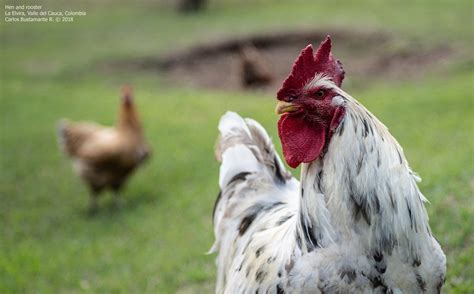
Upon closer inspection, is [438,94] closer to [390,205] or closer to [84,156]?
[84,156]

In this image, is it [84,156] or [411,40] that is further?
[411,40]

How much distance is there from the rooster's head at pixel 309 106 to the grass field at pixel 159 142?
2233mm

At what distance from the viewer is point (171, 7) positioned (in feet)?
76.1

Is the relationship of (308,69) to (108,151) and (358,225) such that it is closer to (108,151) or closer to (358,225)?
(358,225)

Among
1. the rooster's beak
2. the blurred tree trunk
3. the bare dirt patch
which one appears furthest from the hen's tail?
the blurred tree trunk

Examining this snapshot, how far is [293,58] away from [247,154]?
40.5 feet

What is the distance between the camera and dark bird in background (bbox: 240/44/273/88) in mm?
13961

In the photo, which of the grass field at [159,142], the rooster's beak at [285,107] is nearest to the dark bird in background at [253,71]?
the grass field at [159,142]

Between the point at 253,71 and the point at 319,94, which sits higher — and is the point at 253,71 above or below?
below

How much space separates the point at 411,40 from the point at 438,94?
4.63 meters

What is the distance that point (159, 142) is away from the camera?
11.1 meters

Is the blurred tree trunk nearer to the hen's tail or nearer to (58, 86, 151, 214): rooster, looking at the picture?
(58, 86, 151, 214): rooster

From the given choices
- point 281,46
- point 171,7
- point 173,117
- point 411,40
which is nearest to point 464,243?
point 173,117

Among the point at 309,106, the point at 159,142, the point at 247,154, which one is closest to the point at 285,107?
the point at 309,106
